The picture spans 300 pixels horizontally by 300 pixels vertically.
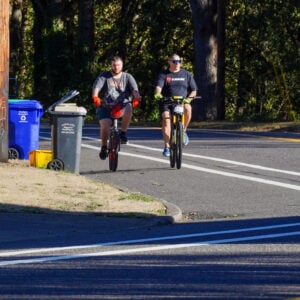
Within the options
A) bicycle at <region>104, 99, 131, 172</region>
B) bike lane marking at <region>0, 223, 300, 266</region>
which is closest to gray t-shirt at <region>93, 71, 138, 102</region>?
bicycle at <region>104, 99, 131, 172</region>

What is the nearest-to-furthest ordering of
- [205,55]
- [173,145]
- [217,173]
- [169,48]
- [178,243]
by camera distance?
[178,243] → [217,173] → [173,145] → [205,55] → [169,48]

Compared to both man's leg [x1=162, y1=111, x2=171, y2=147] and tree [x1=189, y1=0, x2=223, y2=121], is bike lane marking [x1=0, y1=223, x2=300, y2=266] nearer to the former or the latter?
man's leg [x1=162, y1=111, x2=171, y2=147]

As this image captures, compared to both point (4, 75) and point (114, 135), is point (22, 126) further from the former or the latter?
point (114, 135)

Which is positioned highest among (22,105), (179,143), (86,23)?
(86,23)

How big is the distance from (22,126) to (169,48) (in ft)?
107

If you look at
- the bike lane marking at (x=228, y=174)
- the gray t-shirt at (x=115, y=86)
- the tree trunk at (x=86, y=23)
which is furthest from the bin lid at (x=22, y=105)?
the tree trunk at (x=86, y=23)

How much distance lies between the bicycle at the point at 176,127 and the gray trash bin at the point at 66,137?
150cm

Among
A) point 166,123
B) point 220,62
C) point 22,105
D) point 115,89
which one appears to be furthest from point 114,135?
point 220,62

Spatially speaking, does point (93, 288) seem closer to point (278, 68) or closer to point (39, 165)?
point (39, 165)

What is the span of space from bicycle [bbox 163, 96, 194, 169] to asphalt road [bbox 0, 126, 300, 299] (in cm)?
28

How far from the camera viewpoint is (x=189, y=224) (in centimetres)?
1346

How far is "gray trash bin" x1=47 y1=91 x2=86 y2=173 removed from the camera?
1898 cm

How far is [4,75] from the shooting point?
19250mm

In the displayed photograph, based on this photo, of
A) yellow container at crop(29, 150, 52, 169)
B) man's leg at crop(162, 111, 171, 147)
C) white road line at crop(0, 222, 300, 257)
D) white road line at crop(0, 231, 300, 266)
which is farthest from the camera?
man's leg at crop(162, 111, 171, 147)
